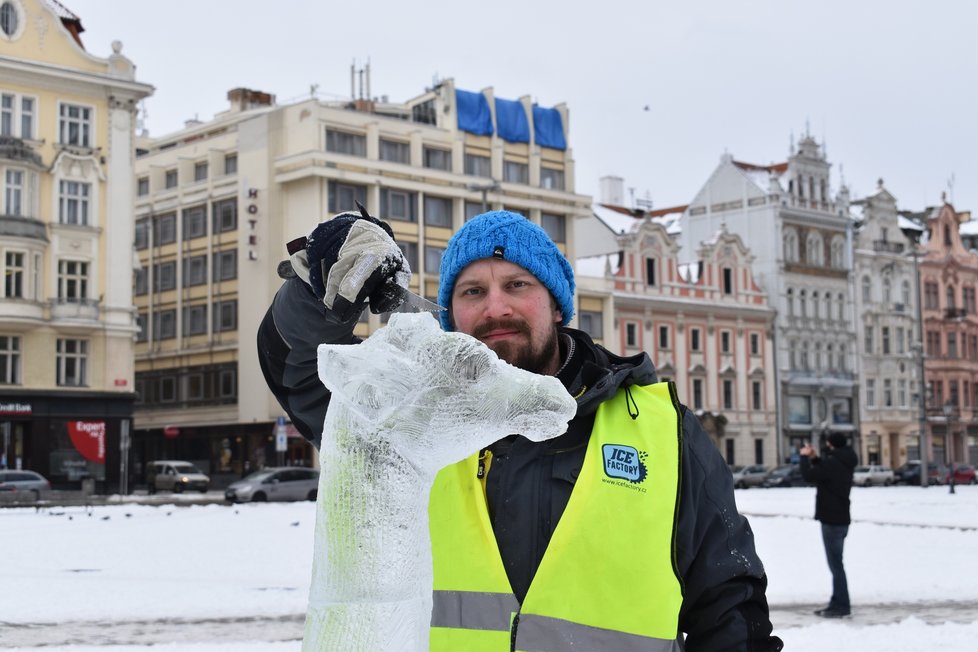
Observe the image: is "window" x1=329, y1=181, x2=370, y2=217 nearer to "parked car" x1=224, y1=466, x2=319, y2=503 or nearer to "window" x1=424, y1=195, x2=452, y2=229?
"window" x1=424, y1=195, x2=452, y2=229

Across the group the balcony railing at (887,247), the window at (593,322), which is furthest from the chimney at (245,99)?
the balcony railing at (887,247)

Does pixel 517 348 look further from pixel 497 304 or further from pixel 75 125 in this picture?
pixel 75 125

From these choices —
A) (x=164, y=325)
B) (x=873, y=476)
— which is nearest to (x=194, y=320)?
(x=164, y=325)

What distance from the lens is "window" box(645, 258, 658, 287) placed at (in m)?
59.8

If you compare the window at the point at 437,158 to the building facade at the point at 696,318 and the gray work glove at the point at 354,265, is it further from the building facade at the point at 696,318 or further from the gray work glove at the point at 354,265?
the gray work glove at the point at 354,265

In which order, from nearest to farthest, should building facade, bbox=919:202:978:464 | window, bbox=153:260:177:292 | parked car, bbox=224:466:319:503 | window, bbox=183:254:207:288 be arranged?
parked car, bbox=224:466:319:503 → window, bbox=183:254:207:288 → window, bbox=153:260:177:292 → building facade, bbox=919:202:978:464

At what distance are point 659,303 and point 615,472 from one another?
57587mm

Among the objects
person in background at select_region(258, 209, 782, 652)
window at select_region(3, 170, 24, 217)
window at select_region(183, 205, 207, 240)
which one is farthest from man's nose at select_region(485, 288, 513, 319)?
window at select_region(183, 205, 207, 240)

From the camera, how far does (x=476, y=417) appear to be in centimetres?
176

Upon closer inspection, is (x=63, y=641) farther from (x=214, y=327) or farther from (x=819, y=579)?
(x=214, y=327)

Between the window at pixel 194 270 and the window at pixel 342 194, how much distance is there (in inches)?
272

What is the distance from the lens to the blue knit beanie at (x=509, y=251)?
2748mm

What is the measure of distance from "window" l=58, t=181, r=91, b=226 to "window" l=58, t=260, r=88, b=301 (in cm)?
140

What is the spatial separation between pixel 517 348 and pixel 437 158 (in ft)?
169
